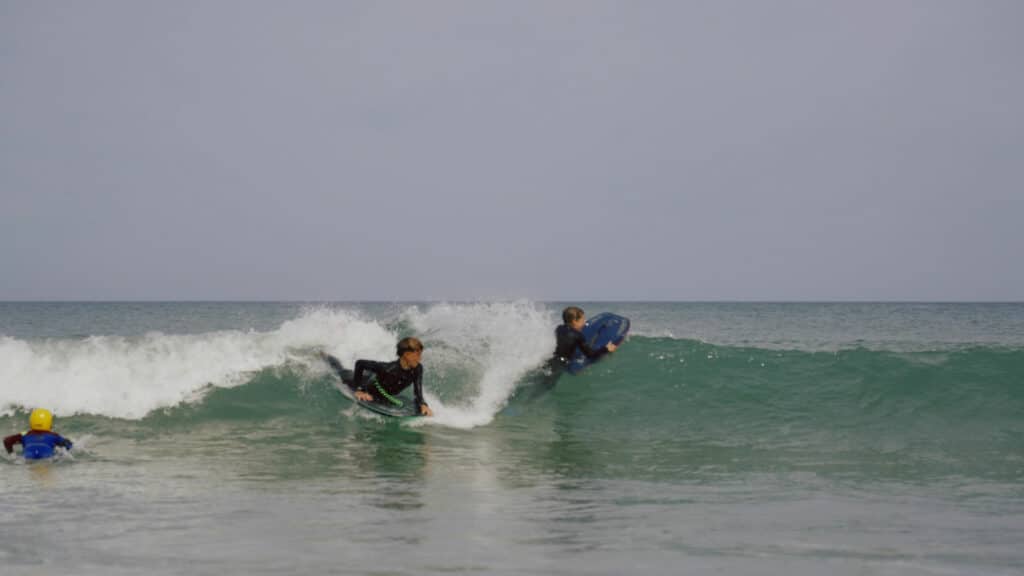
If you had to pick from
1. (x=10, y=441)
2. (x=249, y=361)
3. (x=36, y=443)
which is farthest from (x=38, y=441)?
(x=249, y=361)

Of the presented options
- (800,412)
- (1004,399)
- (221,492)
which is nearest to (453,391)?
(800,412)

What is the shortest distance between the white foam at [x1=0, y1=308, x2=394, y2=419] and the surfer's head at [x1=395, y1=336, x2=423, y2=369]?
417 centimetres

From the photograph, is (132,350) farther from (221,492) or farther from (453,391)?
(221,492)

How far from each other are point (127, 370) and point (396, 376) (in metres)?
5.34

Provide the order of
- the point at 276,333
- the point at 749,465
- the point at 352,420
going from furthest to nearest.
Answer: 1. the point at 276,333
2. the point at 352,420
3. the point at 749,465

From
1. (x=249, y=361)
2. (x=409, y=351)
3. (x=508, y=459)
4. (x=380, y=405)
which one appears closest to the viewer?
(x=508, y=459)

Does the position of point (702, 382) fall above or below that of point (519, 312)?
below

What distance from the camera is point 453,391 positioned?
1405 centimetres

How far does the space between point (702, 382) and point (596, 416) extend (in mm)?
2557

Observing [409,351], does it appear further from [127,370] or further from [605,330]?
[127,370]

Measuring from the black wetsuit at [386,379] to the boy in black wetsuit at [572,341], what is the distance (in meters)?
2.96

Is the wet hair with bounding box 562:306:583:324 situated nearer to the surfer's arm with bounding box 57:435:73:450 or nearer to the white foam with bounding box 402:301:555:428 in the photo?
the white foam with bounding box 402:301:555:428

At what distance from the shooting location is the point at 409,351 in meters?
10.7

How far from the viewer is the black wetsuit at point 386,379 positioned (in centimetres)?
1098
